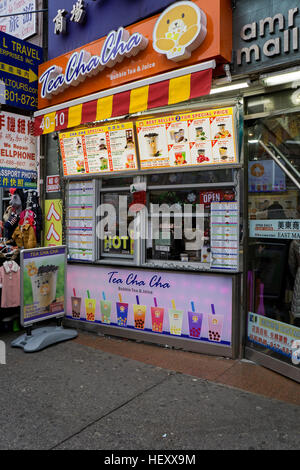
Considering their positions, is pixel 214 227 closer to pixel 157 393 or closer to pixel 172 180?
pixel 172 180

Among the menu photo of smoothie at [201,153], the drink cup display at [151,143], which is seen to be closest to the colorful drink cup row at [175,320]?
the menu photo of smoothie at [201,153]

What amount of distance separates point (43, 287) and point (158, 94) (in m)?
3.20

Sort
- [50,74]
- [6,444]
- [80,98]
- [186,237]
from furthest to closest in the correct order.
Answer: [50,74] → [80,98] → [186,237] → [6,444]

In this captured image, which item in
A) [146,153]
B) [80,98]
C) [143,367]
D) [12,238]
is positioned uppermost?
[80,98]

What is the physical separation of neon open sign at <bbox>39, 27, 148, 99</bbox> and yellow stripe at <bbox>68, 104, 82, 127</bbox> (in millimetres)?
445

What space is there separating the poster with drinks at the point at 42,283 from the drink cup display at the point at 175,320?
68.1 inches


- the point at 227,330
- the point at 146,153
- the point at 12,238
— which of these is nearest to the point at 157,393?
the point at 227,330

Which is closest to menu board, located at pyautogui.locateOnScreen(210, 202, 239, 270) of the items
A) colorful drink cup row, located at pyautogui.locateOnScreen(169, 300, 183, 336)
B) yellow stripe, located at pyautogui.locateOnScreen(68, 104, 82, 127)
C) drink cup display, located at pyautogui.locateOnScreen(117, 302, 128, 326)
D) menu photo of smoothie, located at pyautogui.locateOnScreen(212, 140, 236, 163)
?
menu photo of smoothie, located at pyautogui.locateOnScreen(212, 140, 236, 163)

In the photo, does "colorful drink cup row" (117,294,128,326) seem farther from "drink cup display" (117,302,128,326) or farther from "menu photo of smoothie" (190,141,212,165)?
"menu photo of smoothie" (190,141,212,165)

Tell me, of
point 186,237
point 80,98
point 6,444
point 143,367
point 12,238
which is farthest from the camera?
point 12,238

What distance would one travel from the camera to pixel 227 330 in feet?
16.7

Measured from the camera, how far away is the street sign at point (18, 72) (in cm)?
664

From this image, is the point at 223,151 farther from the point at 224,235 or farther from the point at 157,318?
the point at 157,318

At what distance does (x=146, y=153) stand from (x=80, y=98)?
4.86 ft
